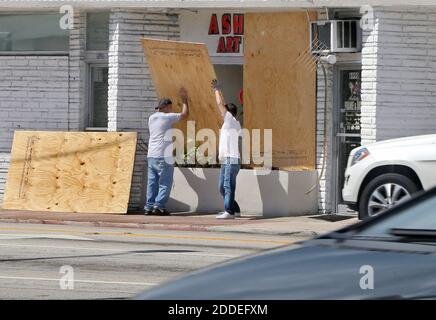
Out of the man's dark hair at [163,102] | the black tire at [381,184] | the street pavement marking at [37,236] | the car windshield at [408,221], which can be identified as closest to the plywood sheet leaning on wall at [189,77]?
the man's dark hair at [163,102]

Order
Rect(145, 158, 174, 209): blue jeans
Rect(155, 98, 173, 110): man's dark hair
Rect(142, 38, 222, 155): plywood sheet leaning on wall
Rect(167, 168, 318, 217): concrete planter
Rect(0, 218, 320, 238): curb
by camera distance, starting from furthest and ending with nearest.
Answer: Rect(142, 38, 222, 155): plywood sheet leaning on wall
Rect(167, 168, 318, 217): concrete planter
Rect(145, 158, 174, 209): blue jeans
Rect(155, 98, 173, 110): man's dark hair
Rect(0, 218, 320, 238): curb

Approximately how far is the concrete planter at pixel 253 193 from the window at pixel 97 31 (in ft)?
9.71

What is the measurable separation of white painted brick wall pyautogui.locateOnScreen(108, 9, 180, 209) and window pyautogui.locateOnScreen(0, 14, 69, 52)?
1261mm

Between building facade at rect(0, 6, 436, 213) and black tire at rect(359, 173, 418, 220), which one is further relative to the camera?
building facade at rect(0, 6, 436, 213)

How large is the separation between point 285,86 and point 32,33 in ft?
16.5

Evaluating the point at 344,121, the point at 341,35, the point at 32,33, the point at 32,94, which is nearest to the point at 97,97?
the point at 32,94

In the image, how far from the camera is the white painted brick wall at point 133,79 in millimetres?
20406

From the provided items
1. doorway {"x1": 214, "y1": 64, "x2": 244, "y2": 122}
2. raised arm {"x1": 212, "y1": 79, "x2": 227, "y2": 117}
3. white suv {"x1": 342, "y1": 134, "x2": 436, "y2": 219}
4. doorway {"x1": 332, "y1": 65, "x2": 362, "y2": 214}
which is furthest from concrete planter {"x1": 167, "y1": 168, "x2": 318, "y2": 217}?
white suv {"x1": 342, "y1": 134, "x2": 436, "y2": 219}

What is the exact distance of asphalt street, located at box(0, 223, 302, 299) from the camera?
10.3 m

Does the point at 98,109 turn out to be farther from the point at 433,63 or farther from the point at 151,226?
the point at 433,63

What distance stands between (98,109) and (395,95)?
5.79m

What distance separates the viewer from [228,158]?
18.7m

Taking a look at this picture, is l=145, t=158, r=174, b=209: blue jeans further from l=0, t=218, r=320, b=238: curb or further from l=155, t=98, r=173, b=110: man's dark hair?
l=0, t=218, r=320, b=238: curb

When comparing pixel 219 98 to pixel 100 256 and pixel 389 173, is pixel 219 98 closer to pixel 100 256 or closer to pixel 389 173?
pixel 389 173
